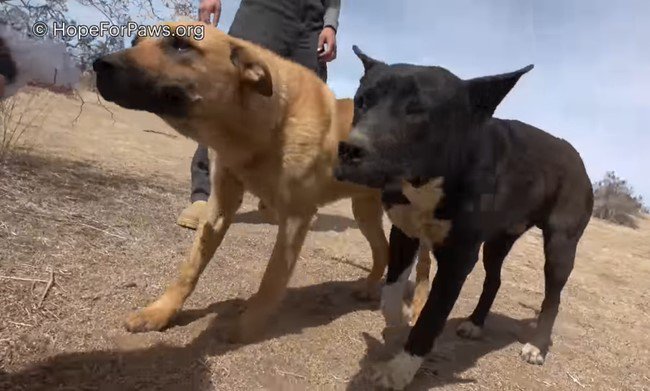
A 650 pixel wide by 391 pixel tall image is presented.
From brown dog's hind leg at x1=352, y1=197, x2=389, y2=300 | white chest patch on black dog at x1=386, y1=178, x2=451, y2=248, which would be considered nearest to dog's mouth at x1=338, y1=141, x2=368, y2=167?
white chest patch on black dog at x1=386, y1=178, x2=451, y2=248

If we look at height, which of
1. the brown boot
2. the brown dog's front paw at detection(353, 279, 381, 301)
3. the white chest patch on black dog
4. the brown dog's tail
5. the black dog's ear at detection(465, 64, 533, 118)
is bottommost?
the brown dog's front paw at detection(353, 279, 381, 301)

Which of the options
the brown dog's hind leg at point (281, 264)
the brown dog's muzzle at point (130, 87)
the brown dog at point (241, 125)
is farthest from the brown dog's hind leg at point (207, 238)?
the brown dog's muzzle at point (130, 87)

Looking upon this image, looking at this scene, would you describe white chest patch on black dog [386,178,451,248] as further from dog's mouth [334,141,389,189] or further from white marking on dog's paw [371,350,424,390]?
white marking on dog's paw [371,350,424,390]

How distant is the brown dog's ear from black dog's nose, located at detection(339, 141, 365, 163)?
837 mm

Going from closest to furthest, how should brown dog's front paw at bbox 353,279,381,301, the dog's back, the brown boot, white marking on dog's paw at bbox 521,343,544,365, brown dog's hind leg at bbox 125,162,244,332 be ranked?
the dog's back < brown dog's hind leg at bbox 125,162,244,332 < white marking on dog's paw at bbox 521,343,544,365 < brown dog's front paw at bbox 353,279,381,301 < the brown boot

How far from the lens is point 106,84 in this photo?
2.61 meters

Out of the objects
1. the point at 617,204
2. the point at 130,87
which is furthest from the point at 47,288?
the point at 617,204

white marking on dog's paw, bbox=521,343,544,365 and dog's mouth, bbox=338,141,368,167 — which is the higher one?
dog's mouth, bbox=338,141,368,167

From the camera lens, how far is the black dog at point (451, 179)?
2426 mm

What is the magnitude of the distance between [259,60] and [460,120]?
1024mm

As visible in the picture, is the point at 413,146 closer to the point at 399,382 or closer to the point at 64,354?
the point at 399,382

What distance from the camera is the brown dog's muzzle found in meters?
2.61

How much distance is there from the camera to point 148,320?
309 centimetres

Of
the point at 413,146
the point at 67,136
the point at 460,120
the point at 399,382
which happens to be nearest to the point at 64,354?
the point at 399,382
